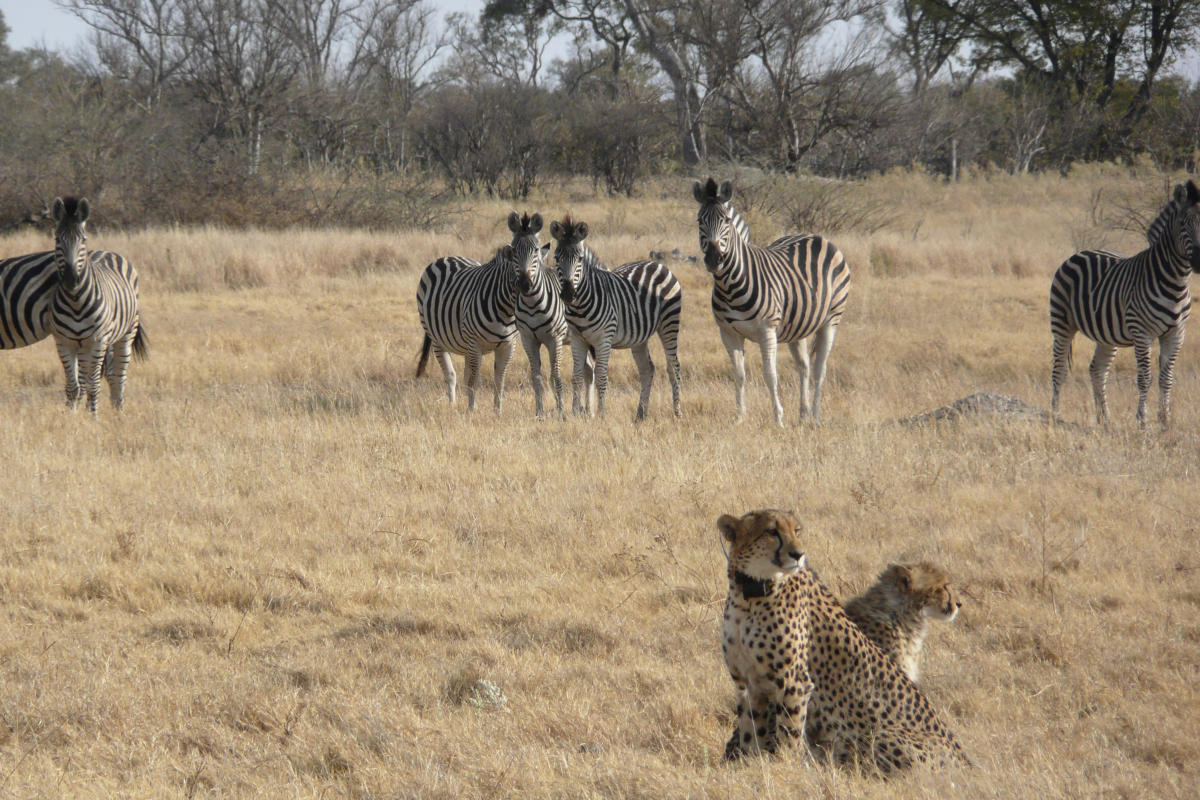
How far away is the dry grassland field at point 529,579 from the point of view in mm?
4117

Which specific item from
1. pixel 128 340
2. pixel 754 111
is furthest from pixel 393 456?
pixel 754 111

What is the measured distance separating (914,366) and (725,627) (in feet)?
30.6

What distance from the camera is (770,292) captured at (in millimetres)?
9695

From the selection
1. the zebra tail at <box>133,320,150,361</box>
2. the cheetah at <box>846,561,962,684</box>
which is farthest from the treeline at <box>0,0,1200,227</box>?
the cheetah at <box>846,561,962,684</box>

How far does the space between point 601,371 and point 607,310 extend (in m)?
0.58

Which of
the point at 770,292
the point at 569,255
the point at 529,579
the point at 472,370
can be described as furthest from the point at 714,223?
the point at 529,579

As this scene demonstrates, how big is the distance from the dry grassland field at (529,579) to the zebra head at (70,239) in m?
1.29

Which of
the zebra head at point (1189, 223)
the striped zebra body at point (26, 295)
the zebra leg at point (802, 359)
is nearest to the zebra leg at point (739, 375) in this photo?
the zebra leg at point (802, 359)

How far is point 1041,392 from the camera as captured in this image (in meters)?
11.0

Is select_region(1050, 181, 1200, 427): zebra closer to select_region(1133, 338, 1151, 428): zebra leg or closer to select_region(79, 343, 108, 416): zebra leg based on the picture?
→ select_region(1133, 338, 1151, 428): zebra leg

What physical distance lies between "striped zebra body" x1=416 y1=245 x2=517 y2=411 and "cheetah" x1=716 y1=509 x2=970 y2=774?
20.6 ft

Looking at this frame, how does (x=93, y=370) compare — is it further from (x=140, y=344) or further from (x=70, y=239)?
(x=140, y=344)

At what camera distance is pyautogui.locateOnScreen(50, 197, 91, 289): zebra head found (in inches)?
377

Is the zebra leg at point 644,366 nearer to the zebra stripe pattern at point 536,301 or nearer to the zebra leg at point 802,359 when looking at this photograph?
the zebra stripe pattern at point 536,301
